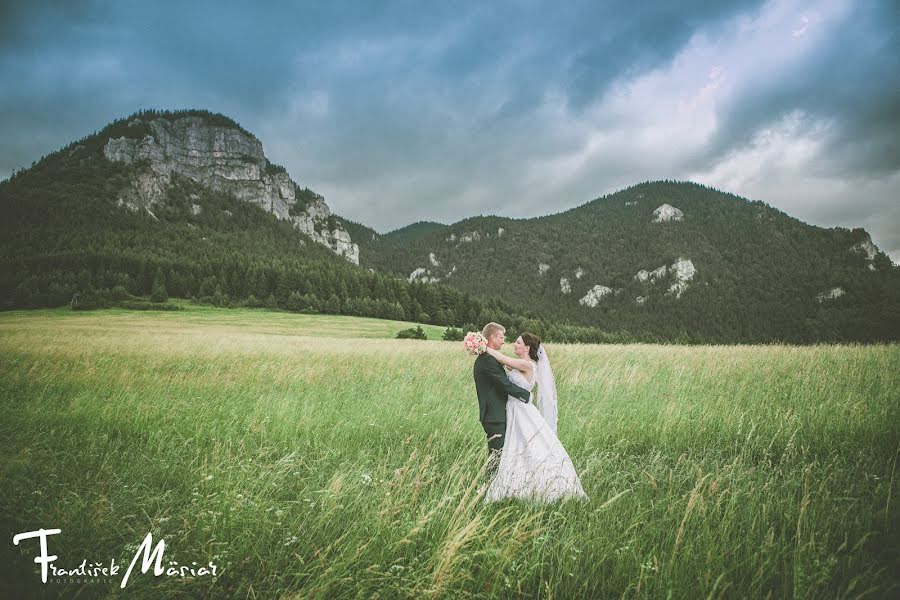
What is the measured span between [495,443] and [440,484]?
39.9 inches

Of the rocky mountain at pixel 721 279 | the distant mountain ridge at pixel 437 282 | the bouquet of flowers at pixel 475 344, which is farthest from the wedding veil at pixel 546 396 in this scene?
the rocky mountain at pixel 721 279

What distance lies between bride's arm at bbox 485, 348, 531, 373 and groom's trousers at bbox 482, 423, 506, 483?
0.75 metres

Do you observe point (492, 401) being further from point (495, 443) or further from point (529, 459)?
point (529, 459)

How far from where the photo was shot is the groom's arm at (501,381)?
452cm

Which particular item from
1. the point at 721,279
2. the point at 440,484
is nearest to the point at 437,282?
the point at 721,279

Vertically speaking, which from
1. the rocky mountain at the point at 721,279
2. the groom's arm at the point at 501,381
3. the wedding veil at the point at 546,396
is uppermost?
the rocky mountain at the point at 721,279

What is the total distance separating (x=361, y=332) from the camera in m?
49.4

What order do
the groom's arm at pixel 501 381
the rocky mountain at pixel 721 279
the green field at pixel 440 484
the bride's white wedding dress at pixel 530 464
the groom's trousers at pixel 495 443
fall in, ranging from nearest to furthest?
the green field at pixel 440 484 < the bride's white wedding dress at pixel 530 464 < the groom's arm at pixel 501 381 < the groom's trousers at pixel 495 443 < the rocky mountain at pixel 721 279

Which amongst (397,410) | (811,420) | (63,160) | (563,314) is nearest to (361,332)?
(397,410)

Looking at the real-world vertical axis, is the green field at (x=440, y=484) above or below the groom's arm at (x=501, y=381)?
below

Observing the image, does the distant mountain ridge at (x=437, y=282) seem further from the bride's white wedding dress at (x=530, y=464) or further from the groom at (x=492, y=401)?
the bride's white wedding dress at (x=530, y=464)

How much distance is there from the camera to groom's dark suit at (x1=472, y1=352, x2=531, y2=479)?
15.4 ft

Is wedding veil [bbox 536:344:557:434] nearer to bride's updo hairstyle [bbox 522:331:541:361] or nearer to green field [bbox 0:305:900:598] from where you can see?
bride's updo hairstyle [bbox 522:331:541:361]

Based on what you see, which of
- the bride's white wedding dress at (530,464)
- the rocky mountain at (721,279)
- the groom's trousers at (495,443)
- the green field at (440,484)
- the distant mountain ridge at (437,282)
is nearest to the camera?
the green field at (440,484)
